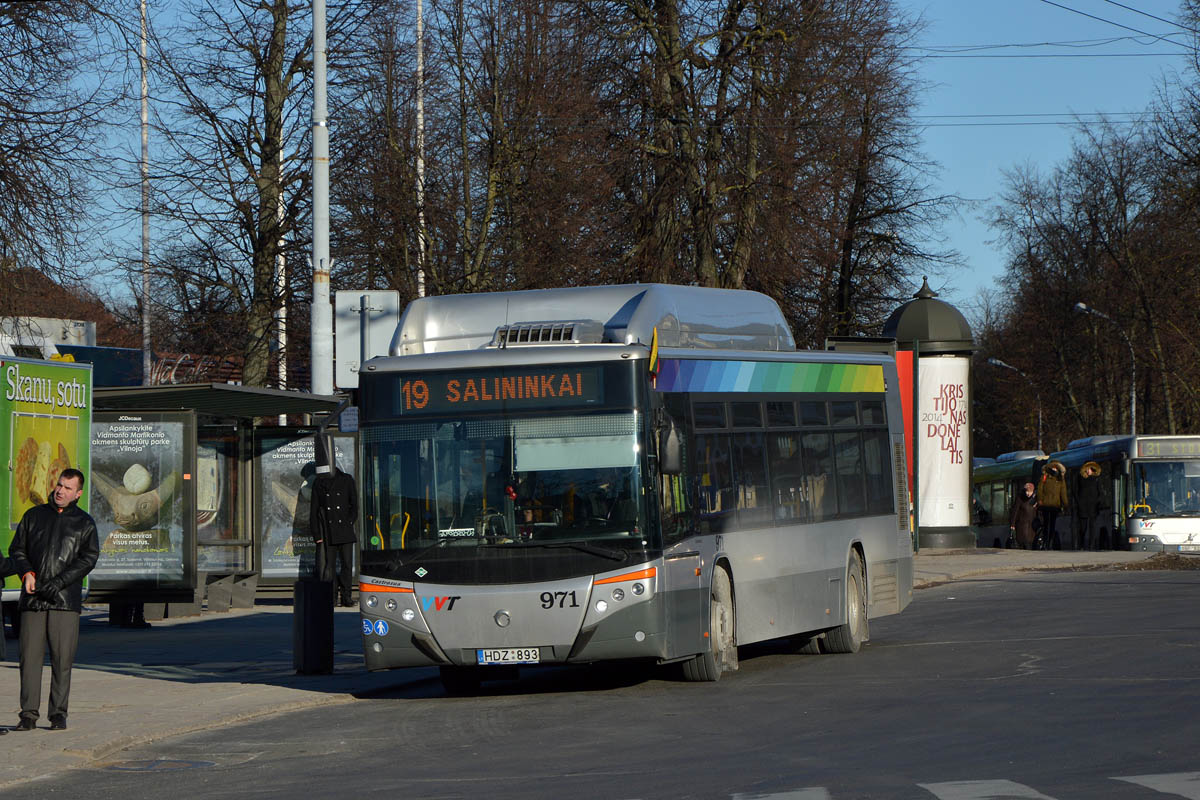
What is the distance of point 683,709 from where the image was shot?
41.8 feet

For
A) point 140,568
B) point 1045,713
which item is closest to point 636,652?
point 1045,713

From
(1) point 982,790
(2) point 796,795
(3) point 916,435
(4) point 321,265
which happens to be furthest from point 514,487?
(3) point 916,435

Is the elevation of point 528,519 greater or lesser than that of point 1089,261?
lesser

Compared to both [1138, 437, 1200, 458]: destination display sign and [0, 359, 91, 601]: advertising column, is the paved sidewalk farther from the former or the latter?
[1138, 437, 1200, 458]: destination display sign

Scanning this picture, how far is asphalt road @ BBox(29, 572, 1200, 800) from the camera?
29.9ft

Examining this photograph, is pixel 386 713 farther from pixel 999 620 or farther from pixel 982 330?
pixel 982 330

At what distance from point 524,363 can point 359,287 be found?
16813mm

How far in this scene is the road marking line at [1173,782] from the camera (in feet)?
26.8

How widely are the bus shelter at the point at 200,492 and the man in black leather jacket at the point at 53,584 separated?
7.05 metres

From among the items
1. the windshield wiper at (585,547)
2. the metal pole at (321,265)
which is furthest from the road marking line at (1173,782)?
the metal pole at (321,265)

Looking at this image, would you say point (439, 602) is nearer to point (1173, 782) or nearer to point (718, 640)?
point (718, 640)

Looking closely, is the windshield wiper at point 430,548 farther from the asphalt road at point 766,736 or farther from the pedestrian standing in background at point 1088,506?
the pedestrian standing in background at point 1088,506

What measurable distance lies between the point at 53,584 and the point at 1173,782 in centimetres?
741

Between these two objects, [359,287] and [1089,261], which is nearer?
[359,287]
